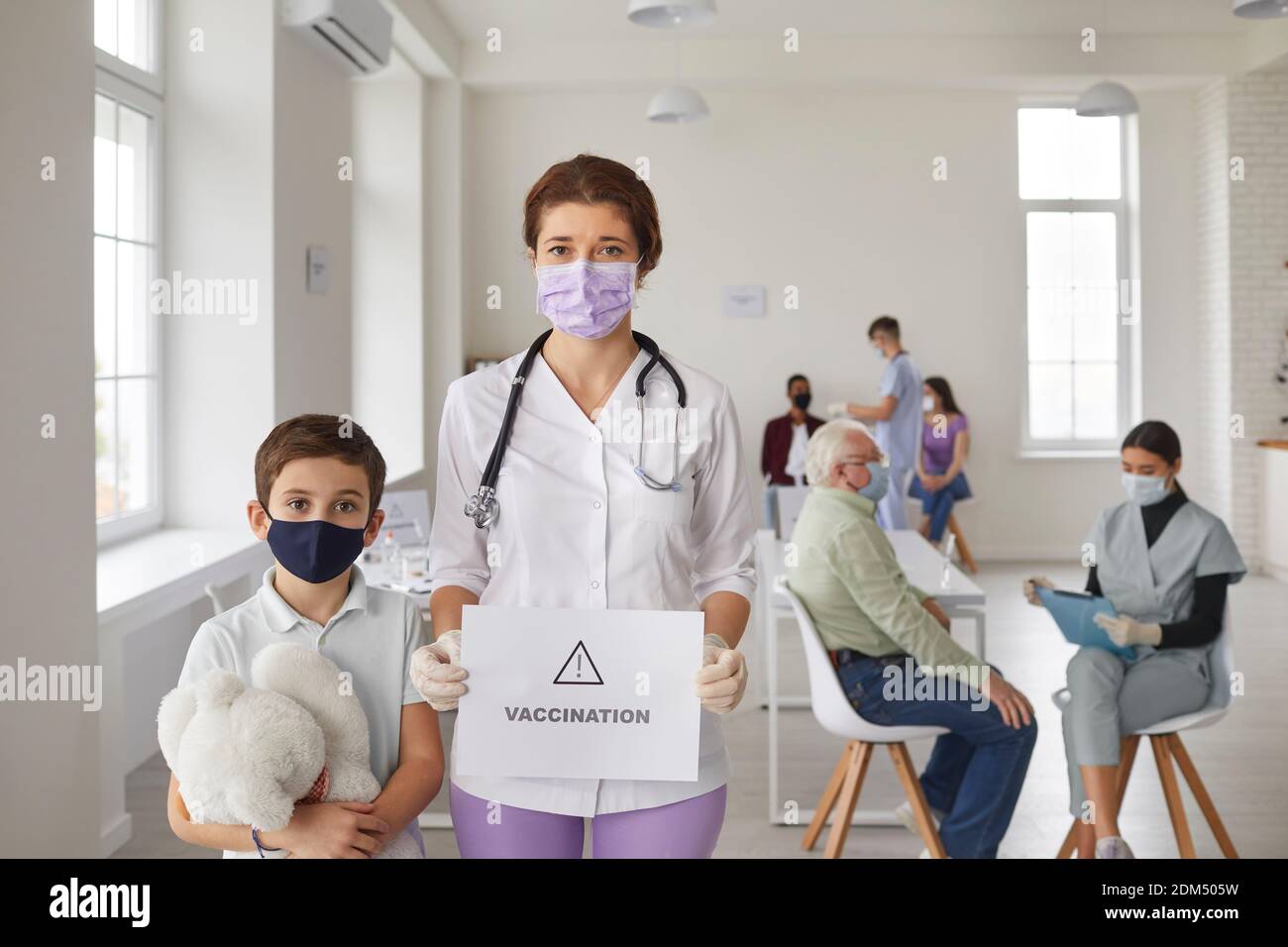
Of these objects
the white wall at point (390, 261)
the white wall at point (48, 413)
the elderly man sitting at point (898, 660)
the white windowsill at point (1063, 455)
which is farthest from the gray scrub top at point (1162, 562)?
the white windowsill at point (1063, 455)

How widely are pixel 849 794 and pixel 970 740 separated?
1.27 feet

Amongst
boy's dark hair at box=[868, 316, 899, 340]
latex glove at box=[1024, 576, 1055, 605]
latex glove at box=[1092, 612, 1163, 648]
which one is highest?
boy's dark hair at box=[868, 316, 899, 340]

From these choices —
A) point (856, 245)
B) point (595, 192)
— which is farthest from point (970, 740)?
point (856, 245)

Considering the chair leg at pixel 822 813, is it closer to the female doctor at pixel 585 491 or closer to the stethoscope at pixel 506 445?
the female doctor at pixel 585 491

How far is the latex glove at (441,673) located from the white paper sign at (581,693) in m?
0.02

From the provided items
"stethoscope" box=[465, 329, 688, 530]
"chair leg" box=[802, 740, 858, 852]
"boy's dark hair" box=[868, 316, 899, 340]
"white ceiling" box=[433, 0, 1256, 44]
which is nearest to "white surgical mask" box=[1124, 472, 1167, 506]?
"chair leg" box=[802, 740, 858, 852]

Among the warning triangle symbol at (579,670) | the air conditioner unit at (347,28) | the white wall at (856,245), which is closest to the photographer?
the warning triangle symbol at (579,670)

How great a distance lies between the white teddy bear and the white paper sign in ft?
0.56

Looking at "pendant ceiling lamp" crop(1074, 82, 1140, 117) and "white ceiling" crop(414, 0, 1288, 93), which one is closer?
"pendant ceiling lamp" crop(1074, 82, 1140, 117)

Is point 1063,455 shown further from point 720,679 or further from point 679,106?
point 720,679

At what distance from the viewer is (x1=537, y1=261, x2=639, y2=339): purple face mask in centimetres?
161

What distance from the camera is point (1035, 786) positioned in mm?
4125

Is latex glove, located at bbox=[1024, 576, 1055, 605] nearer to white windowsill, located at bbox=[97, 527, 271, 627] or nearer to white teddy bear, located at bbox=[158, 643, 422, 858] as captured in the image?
white teddy bear, located at bbox=[158, 643, 422, 858]

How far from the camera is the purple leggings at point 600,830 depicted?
1569 millimetres
